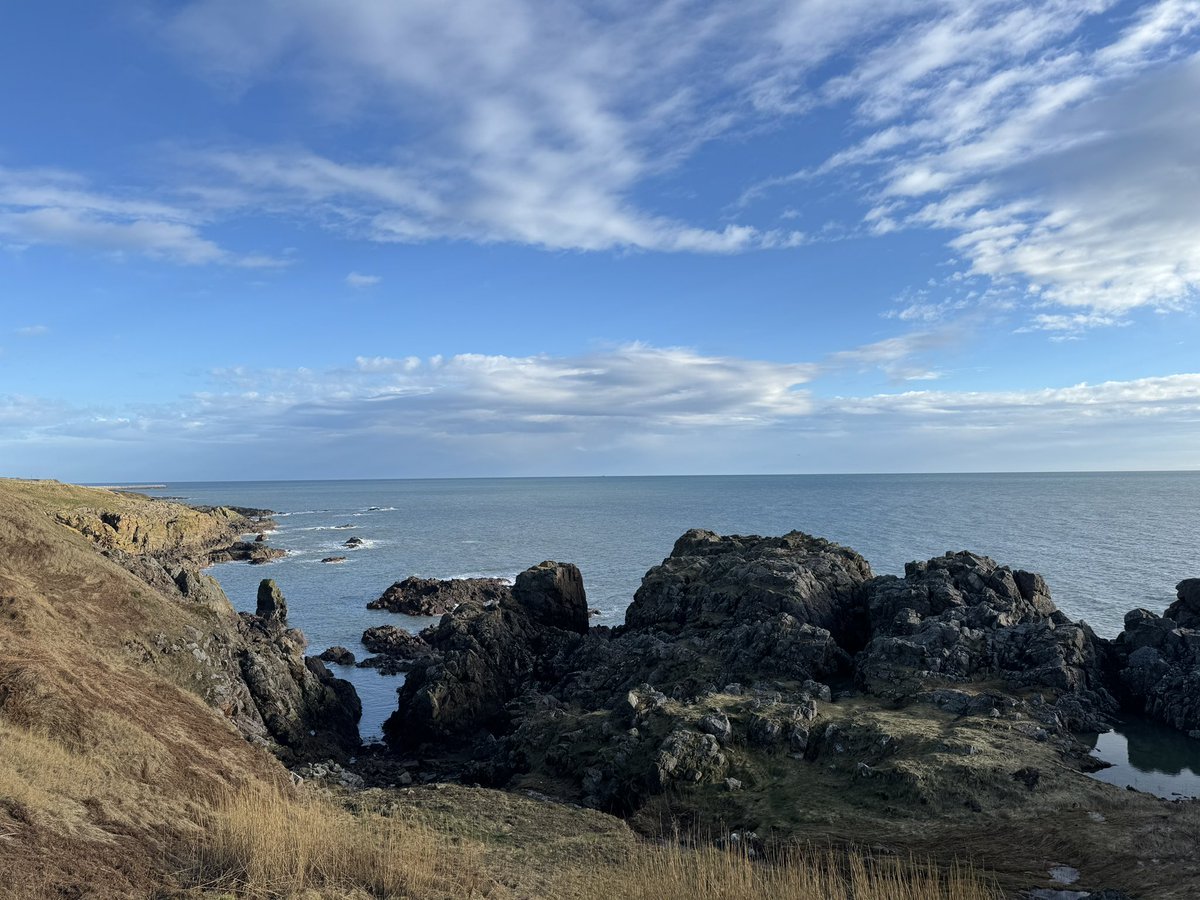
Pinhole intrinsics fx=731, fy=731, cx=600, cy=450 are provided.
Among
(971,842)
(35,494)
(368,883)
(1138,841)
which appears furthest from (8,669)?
(35,494)

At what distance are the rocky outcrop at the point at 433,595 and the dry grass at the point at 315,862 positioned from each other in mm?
52360

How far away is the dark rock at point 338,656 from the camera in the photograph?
50972 mm

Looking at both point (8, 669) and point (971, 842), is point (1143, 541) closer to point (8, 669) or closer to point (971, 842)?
point (971, 842)

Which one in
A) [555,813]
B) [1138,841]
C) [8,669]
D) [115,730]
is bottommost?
[555,813]

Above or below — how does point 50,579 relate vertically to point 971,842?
above

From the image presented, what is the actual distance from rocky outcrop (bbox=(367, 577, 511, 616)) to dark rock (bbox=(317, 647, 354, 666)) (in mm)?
14938

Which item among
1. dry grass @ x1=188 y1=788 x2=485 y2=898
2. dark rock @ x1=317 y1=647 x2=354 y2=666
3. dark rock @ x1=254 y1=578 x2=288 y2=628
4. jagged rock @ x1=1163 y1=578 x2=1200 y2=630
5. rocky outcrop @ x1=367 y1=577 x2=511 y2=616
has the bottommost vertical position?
dark rock @ x1=317 y1=647 x2=354 y2=666

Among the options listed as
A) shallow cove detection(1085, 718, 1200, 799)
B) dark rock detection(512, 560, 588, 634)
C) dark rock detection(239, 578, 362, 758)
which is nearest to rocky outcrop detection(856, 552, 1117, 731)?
shallow cove detection(1085, 718, 1200, 799)

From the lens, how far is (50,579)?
30.2 m

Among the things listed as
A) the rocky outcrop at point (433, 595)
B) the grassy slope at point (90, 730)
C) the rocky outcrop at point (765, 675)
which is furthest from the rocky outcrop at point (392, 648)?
the grassy slope at point (90, 730)

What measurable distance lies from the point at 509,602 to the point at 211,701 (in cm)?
2031

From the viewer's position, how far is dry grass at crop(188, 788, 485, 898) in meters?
12.3

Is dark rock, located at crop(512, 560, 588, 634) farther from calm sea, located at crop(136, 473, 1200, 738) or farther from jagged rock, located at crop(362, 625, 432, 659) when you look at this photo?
calm sea, located at crop(136, 473, 1200, 738)

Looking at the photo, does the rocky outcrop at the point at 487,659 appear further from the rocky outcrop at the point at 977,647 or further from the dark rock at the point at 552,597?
the rocky outcrop at the point at 977,647
